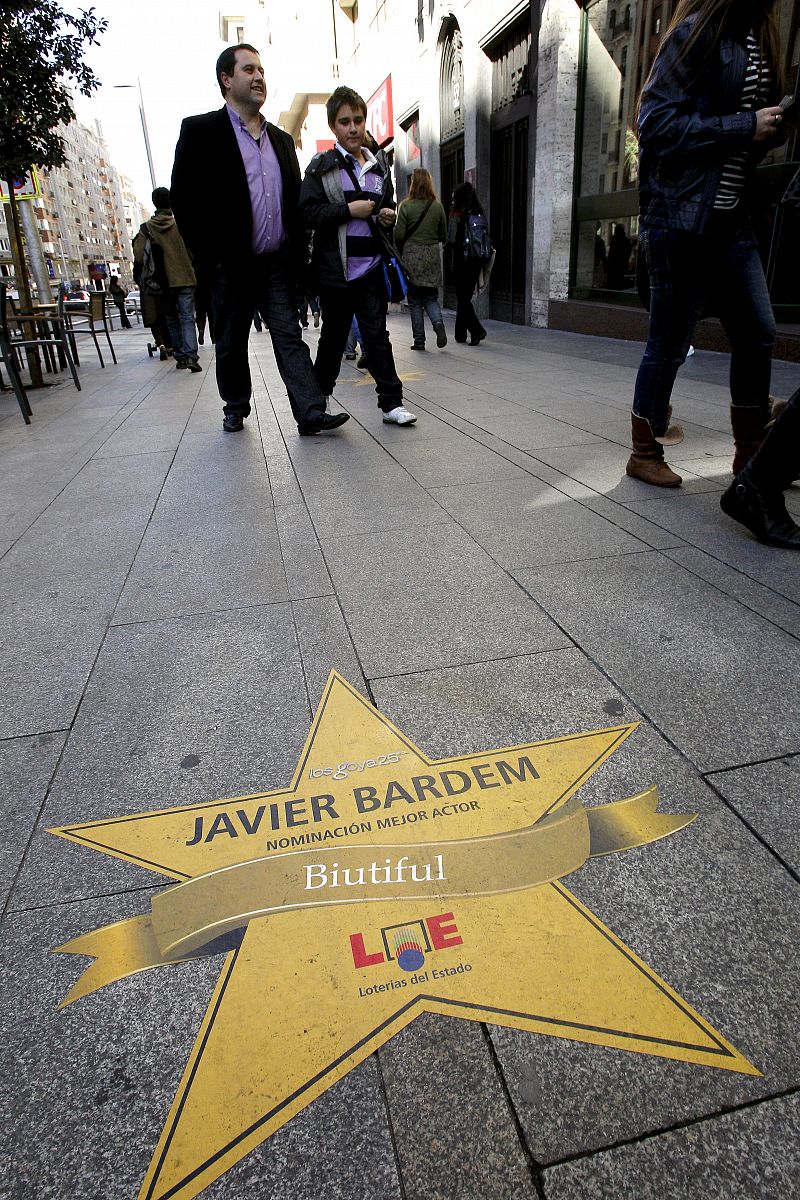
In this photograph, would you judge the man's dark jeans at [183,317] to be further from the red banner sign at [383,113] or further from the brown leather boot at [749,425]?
the red banner sign at [383,113]

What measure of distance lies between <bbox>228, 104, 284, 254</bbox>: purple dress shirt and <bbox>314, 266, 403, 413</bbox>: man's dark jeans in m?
0.50

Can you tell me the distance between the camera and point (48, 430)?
22.5ft

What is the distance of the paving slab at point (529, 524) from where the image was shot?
3.29 metres

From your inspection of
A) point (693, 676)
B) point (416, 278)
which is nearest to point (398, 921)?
point (693, 676)

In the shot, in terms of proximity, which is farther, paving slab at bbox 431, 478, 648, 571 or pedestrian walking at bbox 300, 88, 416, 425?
pedestrian walking at bbox 300, 88, 416, 425

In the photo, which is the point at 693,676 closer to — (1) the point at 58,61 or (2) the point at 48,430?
(2) the point at 48,430

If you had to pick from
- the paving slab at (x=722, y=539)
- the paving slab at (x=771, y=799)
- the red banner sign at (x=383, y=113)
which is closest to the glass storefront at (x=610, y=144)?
the paving slab at (x=722, y=539)

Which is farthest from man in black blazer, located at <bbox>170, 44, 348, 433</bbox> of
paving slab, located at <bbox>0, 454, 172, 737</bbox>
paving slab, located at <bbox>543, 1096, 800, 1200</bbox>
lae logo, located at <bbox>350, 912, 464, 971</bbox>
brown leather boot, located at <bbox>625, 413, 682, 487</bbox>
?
paving slab, located at <bbox>543, 1096, 800, 1200</bbox>

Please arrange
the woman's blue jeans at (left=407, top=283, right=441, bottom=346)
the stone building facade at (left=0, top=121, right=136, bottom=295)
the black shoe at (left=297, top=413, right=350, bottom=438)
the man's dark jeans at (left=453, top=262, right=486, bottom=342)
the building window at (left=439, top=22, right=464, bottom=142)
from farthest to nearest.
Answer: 1. the stone building facade at (left=0, top=121, right=136, bottom=295)
2. the building window at (left=439, top=22, right=464, bottom=142)
3. the man's dark jeans at (left=453, top=262, right=486, bottom=342)
4. the woman's blue jeans at (left=407, top=283, right=441, bottom=346)
5. the black shoe at (left=297, top=413, right=350, bottom=438)

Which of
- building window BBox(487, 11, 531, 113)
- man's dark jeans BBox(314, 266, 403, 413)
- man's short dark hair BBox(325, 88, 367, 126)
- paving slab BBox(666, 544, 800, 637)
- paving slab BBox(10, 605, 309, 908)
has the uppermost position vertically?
building window BBox(487, 11, 531, 113)

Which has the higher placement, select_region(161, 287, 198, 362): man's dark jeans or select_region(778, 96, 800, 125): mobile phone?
select_region(778, 96, 800, 125): mobile phone

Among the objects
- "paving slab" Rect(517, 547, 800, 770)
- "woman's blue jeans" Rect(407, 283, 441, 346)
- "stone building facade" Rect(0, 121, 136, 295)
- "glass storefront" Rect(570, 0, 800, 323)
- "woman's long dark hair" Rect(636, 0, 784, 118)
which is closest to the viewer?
"paving slab" Rect(517, 547, 800, 770)

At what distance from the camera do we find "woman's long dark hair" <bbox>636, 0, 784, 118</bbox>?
9.91 ft

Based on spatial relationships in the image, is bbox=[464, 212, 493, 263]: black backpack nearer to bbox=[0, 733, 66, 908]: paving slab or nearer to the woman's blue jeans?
the woman's blue jeans
